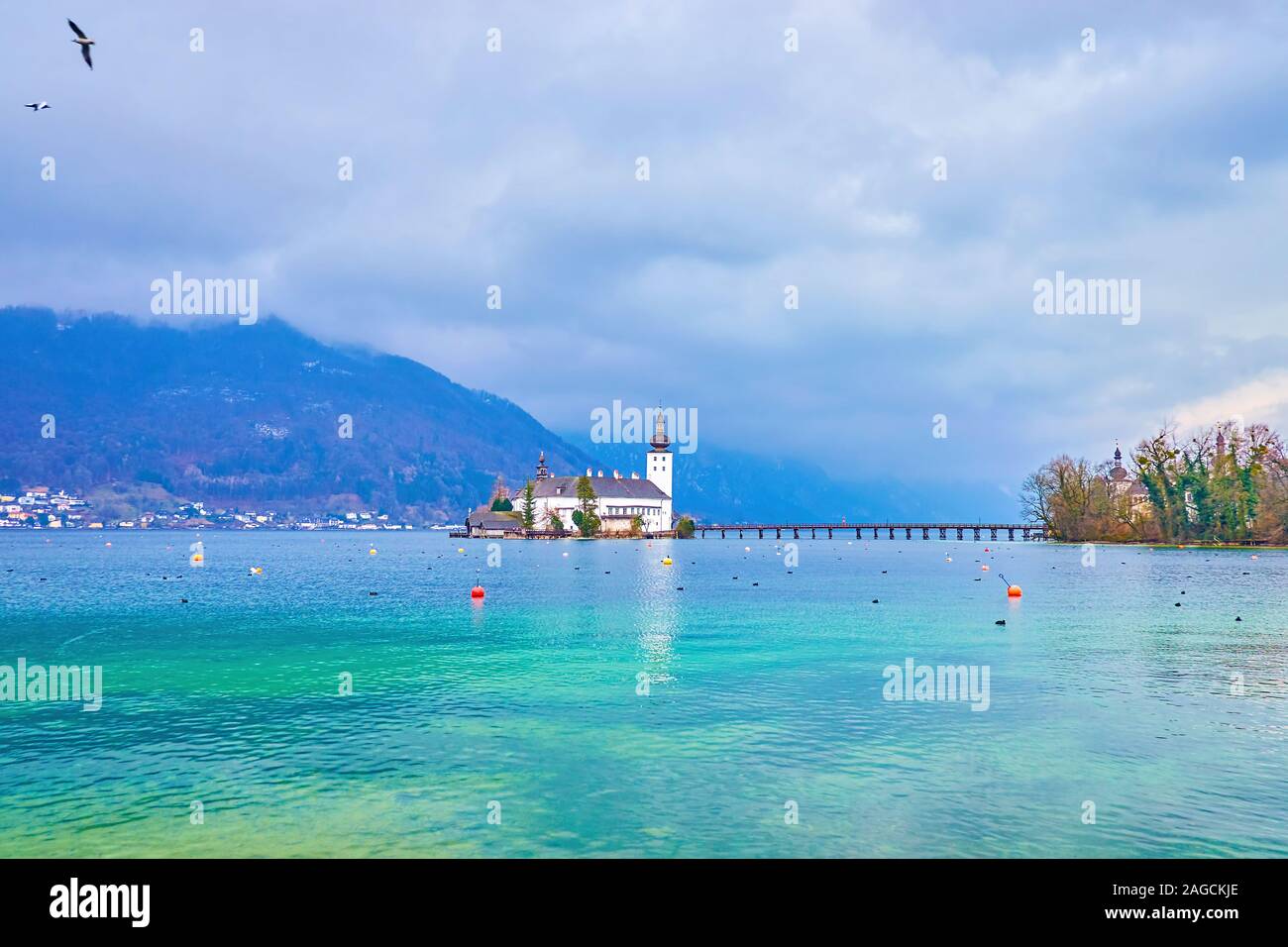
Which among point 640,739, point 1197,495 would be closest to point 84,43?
point 640,739

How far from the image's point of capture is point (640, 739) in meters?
25.3

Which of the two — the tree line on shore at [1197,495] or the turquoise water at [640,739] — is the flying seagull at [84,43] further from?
the tree line on shore at [1197,495]

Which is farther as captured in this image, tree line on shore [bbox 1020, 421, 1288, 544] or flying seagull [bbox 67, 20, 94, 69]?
tree line on shore [bbox 1020, 421, 1288, 544]

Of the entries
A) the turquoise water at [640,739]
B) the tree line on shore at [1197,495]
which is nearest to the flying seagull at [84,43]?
the turquoise water at [640,739]

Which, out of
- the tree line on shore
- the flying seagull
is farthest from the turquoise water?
the tree line on shore

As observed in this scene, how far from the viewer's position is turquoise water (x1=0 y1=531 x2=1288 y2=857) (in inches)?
701

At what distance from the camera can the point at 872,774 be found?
2162cm

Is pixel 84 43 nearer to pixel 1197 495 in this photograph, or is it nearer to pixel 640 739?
pixel 640 739

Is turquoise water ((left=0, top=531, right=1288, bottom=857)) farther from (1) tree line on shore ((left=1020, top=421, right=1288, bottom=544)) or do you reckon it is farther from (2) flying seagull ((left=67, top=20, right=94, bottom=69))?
(1) tree line on shore ((left=1020, top=421, right=1288, bottom=544))

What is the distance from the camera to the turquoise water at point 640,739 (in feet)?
58.4
